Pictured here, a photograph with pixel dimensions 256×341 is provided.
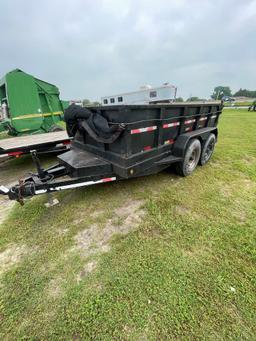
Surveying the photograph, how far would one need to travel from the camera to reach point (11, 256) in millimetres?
2123

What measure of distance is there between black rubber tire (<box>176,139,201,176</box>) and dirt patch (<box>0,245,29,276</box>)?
9.42 ft

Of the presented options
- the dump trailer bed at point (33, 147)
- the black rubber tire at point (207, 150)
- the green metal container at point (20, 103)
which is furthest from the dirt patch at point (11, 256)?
the green metal container at point (20, 103)

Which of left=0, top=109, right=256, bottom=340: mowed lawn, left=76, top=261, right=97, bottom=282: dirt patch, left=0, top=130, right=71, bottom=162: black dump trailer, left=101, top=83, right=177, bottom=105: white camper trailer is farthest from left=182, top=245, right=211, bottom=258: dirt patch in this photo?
left=101, top=83, right=177, bottom=105: white camper trailer

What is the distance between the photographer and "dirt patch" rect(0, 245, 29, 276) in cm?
201

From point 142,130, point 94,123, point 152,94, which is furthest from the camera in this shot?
point 152,94

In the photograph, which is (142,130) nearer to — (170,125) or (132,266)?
(170,125)

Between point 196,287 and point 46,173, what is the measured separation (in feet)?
7.88

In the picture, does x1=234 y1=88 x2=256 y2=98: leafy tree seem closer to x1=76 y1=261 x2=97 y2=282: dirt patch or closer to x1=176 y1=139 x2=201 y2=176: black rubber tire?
x1=176 y1=139 x2=201 y2=176: black rubber tire

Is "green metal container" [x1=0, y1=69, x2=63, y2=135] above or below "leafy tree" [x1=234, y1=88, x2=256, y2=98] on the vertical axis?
above

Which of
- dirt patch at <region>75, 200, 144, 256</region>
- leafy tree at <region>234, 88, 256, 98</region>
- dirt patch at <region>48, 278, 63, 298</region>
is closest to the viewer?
dirt patch at <region>48, 278, 63, 298</region>

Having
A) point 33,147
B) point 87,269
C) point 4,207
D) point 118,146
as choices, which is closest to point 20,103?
point 33,147

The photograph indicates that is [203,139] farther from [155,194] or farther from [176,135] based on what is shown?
[155,194]

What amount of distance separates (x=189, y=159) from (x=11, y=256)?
3.32 metres

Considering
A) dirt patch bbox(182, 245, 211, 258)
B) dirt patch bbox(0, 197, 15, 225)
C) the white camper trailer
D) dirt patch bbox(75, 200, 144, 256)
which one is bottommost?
dirt patch bbox(0, 197, 15, 225)
